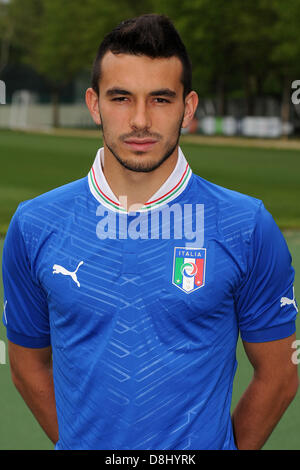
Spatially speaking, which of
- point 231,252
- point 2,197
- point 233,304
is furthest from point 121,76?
point 2,197

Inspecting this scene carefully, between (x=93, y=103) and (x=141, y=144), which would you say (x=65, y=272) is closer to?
(x=141, y=144)

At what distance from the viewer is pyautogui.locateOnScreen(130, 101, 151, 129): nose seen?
2471 mm

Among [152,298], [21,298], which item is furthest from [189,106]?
[21,298]

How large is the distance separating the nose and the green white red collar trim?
19 centimetres

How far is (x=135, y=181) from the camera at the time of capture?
2.55m

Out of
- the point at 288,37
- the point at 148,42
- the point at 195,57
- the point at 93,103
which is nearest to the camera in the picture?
the point at 148,42

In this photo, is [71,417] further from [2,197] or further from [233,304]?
[2,197]

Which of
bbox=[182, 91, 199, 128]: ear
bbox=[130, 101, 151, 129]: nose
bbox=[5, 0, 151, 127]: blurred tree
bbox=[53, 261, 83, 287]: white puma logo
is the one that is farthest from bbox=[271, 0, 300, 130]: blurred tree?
bbox=[53, 261, 83, 287]: white puma logo

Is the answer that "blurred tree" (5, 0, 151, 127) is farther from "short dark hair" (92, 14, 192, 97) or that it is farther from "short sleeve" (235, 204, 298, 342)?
"short sleeve" (235, 204, 298, 342)

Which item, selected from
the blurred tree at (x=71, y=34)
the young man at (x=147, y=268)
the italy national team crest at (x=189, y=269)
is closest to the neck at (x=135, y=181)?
the young man at (x=147, y=268)

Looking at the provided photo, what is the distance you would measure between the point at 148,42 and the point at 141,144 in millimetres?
328

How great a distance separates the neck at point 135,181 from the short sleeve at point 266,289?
1.15ft

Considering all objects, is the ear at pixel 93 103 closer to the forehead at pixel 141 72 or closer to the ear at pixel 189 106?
the forehead at pixel 141 72

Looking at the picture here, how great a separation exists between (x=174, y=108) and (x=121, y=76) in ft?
0.68
